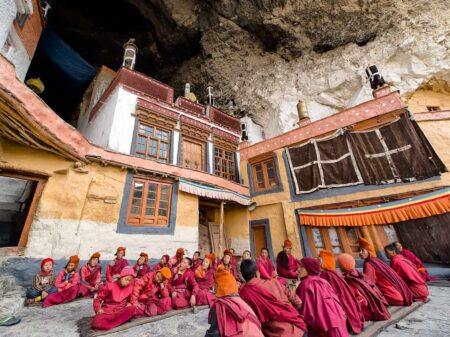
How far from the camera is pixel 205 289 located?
16.4 ft

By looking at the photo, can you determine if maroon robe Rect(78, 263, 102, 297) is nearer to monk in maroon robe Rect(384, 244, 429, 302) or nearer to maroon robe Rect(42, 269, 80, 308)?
maroon robe Rect(42, 269, 80, 308)

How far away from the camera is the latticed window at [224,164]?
11398 millimetres

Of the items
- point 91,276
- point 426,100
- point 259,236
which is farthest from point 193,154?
point 426,100

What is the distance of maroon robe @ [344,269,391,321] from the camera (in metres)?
3.16

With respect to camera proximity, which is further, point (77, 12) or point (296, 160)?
point (77, 12)

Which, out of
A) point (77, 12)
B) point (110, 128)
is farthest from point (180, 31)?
point (110, 128)

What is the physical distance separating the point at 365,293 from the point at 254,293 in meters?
2.16

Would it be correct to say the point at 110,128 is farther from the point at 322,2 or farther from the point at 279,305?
the point at 322,2

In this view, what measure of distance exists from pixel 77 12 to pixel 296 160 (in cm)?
1975

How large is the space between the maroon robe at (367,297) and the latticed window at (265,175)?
708 centimetres

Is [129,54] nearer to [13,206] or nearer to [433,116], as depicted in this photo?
[13,206]

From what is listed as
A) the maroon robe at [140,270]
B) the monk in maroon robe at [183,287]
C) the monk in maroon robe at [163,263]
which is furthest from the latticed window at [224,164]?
the monk in maroon robe at [183,287]

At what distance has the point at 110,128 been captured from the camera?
27.9ft

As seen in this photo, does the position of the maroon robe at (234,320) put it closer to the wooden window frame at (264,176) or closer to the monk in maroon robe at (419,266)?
the monk in maroon robe at (419,266)
